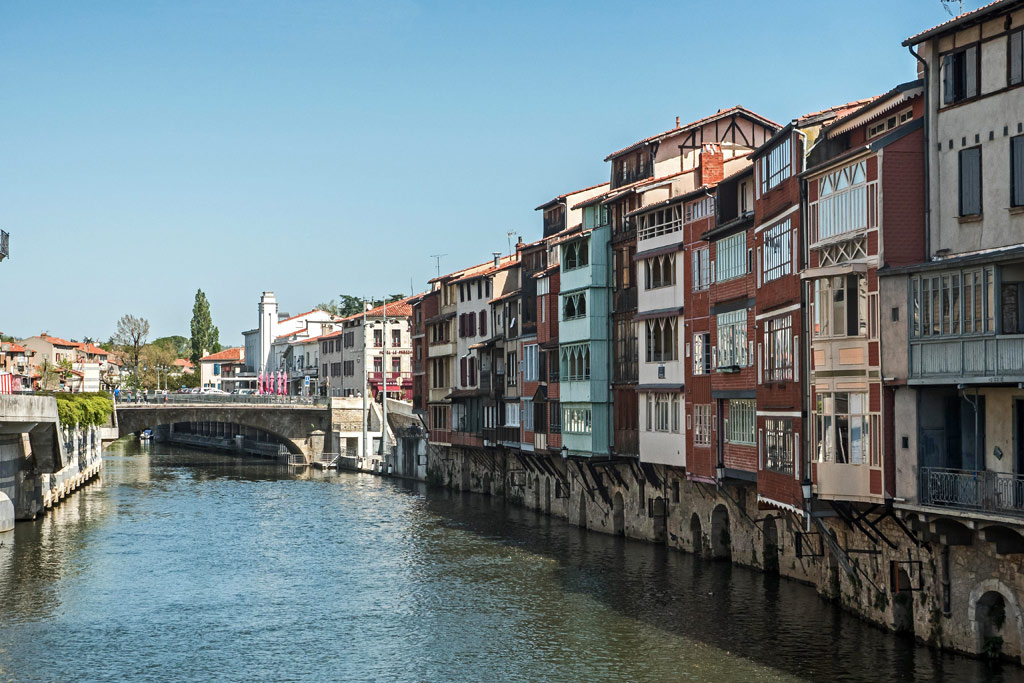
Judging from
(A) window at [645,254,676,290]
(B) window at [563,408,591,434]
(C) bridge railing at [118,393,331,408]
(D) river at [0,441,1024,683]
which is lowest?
(D) river at [0,441,1024,683]

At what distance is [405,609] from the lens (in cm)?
4738

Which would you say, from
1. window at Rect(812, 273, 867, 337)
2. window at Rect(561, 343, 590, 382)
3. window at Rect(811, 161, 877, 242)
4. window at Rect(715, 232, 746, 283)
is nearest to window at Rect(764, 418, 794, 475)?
window at Rect(812, 273, 867, 337)

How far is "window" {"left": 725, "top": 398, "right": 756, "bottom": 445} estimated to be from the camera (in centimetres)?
4700

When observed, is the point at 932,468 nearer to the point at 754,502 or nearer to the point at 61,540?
the point at 754,502

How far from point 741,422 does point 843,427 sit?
11672mm

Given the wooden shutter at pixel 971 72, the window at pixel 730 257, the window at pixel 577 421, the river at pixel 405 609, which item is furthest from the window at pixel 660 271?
the wooden shutter at pixel 971 72

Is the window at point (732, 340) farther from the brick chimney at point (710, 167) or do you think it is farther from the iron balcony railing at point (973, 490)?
the iron balcony railing at point (973, 490)

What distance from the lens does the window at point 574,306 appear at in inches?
2586

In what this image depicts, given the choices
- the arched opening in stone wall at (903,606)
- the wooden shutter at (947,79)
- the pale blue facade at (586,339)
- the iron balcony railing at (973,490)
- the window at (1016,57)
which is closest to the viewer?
the iron balcony railing at (973,490)

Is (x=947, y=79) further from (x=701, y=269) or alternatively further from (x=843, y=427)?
(x=701, y=269)

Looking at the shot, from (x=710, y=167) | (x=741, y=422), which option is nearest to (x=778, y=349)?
(x=741, y=422)

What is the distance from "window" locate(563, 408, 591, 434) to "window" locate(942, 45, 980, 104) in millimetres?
33526

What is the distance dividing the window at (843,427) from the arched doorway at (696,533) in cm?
1877

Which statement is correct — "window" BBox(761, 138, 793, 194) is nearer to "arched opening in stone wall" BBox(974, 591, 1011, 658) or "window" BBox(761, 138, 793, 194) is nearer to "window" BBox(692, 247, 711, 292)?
"window" BBox(692, 247, 711, 292)
